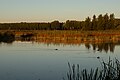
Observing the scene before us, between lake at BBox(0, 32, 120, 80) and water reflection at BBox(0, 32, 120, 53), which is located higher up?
lake at BBox(0, 32, 120, 80)

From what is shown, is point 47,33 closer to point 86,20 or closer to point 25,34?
point 25,34

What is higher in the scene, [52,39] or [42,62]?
[42,62]

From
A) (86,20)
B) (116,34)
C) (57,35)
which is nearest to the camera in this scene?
(116,34)

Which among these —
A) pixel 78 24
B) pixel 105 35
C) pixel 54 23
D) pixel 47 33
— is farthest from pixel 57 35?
pixel 54 23

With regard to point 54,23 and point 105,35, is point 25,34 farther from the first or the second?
point 54,23

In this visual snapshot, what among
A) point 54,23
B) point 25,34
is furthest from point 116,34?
point 54,23

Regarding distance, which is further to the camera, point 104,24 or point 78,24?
point 78,24

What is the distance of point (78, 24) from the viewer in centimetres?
9125

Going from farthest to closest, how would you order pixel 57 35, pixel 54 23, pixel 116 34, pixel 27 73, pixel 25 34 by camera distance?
pixel 54 23
pixel 25 34
pixel 57 35
pixel 116 34
pixel 27 73

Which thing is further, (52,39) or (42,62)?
(52,39)

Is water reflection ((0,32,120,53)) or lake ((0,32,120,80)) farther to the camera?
water reflection ((0,32,120,53))

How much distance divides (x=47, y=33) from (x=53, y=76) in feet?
139

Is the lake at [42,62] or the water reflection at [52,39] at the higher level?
the lake at [42,62]

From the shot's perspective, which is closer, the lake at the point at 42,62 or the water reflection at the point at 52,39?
the lake at the point at 42,62
